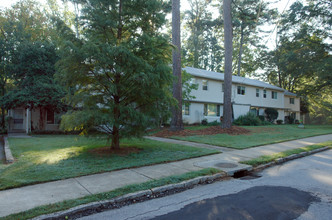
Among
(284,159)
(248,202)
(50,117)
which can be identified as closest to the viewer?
(248,202)

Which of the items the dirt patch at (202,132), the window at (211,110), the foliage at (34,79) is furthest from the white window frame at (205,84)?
the foliage at (34,79)

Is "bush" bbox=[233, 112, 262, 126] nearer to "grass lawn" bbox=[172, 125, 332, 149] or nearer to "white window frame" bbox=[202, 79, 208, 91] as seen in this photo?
"white window frame" bbox=[202, 79, 208, 91]

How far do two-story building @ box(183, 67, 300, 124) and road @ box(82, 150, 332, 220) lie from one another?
664 inches

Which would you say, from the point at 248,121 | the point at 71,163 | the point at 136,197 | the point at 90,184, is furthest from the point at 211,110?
the point at 136,197

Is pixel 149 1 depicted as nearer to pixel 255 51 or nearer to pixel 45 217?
pixel 45 217

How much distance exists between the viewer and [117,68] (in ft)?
24.7

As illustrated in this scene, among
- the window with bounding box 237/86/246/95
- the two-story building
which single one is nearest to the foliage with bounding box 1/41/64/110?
the two-story building

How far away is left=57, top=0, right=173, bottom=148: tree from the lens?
24.5 feet

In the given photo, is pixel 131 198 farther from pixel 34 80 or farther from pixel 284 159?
pixel 34 80

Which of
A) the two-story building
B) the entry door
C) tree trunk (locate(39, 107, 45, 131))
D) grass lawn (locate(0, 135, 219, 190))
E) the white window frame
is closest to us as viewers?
grass lawn (locate(0, 135, 219, 190))

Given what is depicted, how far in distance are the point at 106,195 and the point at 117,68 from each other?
4.34 meters

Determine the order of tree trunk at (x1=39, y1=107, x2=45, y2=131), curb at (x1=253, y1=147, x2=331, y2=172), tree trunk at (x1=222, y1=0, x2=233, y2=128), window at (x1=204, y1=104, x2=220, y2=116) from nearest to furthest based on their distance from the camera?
curb at (x1=253, y1=147, x2=331, y2=172), tree trunk at (x1=222, y1=0, x2=233, y2=128), tree trunk at (x1=39, y1=107, x2=45, y2=131), window at (x1=204, y1=104, x2=220, y2=116)

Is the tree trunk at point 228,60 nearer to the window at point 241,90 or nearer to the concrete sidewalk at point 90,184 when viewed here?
the concrete sidewalk at point 90,184

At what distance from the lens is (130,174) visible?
19.9 ft
